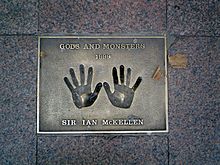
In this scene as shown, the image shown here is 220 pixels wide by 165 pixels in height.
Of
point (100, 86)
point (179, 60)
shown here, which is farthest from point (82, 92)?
point (179, 60)

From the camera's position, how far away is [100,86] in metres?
3.78

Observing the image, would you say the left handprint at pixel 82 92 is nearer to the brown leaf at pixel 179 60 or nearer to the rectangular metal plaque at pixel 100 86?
the rectangular metal plaque at pixel 100 86

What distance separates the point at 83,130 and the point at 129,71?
770 mm

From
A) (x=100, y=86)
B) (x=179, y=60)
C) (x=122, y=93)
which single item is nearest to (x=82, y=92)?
(x=100, y=86)

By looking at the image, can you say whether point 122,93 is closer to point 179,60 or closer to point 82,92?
point 82,92

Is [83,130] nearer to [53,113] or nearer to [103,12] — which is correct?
[53,113]

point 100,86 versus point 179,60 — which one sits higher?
point 179,60

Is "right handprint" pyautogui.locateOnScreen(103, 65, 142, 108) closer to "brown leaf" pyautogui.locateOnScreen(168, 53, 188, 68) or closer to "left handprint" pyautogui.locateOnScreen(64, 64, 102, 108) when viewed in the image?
"left handprint" pyautogui.locateOnScreen(64, 64, 102, 108)

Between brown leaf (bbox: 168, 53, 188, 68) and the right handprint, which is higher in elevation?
brown leaf (bbox: 168, 53, 188, 68)

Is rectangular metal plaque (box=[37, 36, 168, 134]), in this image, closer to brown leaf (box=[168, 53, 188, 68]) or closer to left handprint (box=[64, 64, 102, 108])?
left handprint (box=[64, 64, 102, 108])

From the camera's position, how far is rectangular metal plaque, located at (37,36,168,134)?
12.3 ft

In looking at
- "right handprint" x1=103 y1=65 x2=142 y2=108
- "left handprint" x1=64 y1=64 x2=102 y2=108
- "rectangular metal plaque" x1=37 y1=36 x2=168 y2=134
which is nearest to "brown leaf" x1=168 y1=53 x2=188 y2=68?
"rectangular metal plaque" x1=37 y1=36 x2=168 y2=134

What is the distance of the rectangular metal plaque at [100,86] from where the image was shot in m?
3.75

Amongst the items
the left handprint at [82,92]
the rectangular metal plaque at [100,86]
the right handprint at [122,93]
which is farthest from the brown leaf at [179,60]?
the left handprint at [82,92]
